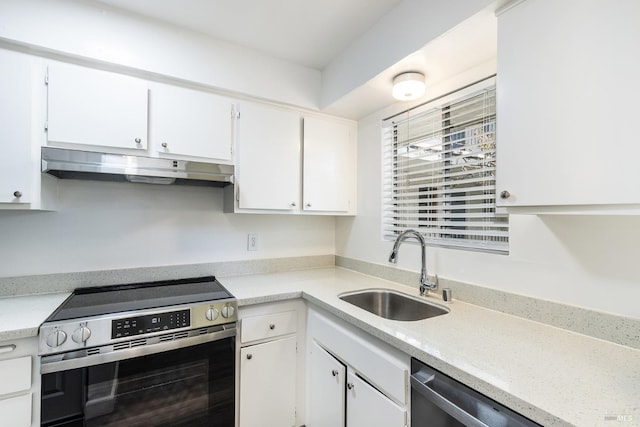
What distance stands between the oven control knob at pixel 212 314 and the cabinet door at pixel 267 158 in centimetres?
66

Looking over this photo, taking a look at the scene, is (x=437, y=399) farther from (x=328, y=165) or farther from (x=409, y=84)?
(x=328, y=165)

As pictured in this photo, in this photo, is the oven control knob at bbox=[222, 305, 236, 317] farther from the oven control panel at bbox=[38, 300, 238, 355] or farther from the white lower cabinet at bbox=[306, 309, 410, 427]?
the white lower cabinet at bbox=[306, 309, 410, 427]

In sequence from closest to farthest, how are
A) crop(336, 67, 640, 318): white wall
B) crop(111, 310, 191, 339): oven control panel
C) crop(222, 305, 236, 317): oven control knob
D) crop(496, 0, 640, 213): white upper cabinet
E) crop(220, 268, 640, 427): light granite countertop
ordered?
crop(220, 268, 640, 427): light granite countertop → crop(496, 0, 640, 213): white upper cabinet → crop(336, 67, 640, 318): white wall → crop(111, 310, 191, 339): oven control panel → crop(222, 305, 236, 317): oven control knob

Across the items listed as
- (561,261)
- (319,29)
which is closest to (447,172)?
(561,261)

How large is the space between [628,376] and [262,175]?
1.81 metres

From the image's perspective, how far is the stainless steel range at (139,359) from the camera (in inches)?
46.6

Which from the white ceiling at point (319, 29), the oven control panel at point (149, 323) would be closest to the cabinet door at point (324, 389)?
the oven control panel at point (149, 323)

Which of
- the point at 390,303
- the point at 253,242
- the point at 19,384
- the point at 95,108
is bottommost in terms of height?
the point at 19,384

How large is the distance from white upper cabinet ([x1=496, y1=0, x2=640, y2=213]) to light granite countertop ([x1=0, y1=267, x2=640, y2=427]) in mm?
475

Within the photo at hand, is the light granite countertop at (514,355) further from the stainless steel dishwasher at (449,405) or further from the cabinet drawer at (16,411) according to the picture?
the cabinet drawer at (16,411)

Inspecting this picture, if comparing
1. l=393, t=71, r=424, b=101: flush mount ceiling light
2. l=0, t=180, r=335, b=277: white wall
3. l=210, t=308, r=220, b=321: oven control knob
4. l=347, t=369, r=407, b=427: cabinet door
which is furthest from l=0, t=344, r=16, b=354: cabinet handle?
l=393, t=71, r=424, b=101: flush mount ceiling light

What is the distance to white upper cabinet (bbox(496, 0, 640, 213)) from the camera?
2.64ft

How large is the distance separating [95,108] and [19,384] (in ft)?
4.06

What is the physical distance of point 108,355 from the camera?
1246 millimetres
